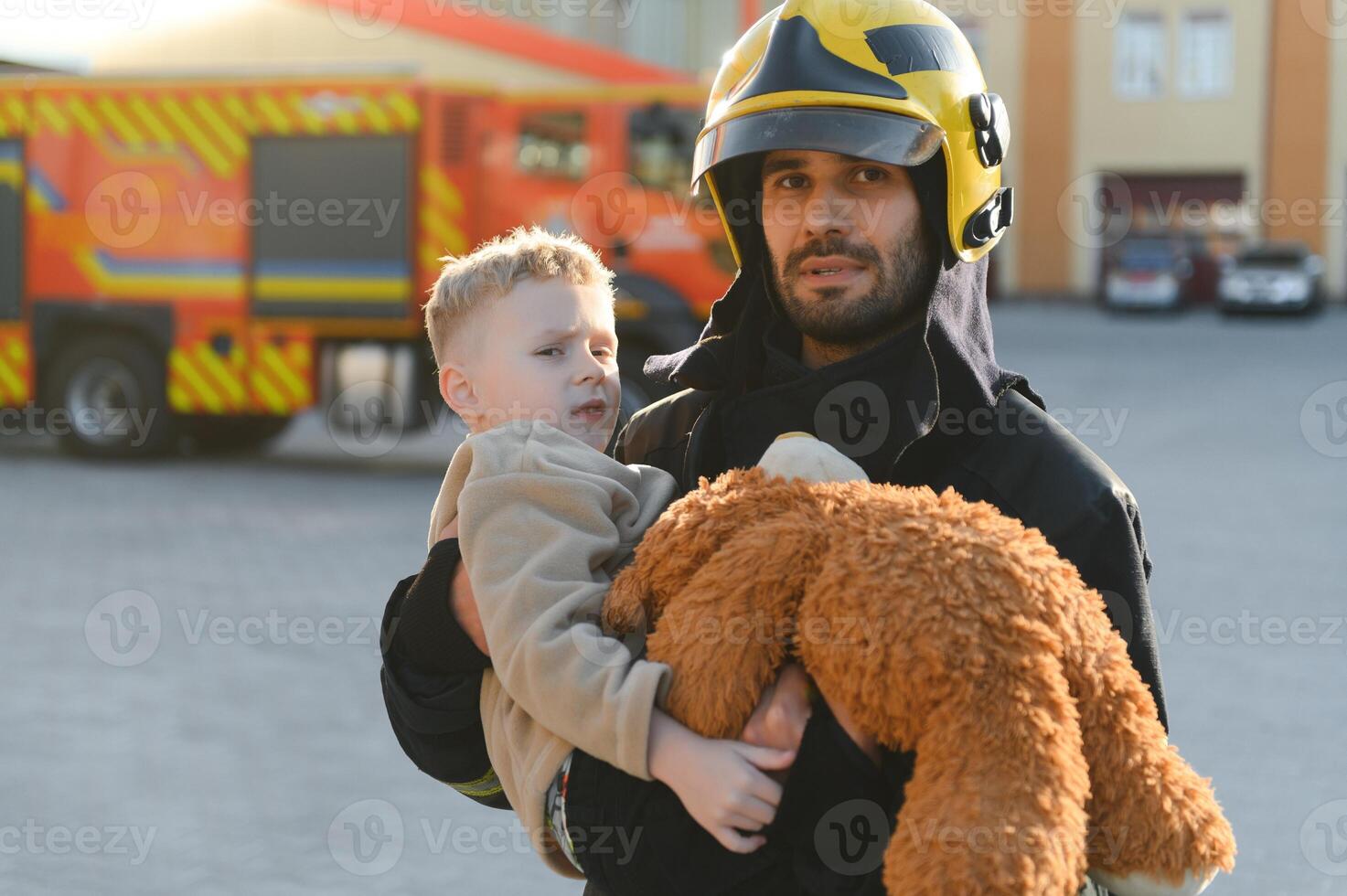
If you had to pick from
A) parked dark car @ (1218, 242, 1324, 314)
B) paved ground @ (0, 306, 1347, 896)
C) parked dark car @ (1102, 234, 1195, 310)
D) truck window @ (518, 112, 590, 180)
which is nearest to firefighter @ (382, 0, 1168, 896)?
paved ground @ (0, 306, 1347, 896)

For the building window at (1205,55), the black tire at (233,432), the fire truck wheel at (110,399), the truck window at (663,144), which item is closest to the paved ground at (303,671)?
the fire truck wheel at (110,399)

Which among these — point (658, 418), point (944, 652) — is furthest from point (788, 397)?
point (944, 652)

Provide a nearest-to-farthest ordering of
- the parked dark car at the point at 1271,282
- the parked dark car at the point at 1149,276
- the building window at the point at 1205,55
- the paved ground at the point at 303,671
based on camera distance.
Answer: the paved ground at the point at 303,671 < the parked dark car at the point at 1271,282 < the parked dark car at the point at 1149,276 < the building window at the point at 1205,55

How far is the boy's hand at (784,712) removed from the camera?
1.68 metres

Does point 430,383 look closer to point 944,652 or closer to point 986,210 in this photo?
point 986,210

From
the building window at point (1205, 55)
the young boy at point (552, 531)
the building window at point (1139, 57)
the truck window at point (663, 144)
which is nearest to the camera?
the young boy at point (552, 531)

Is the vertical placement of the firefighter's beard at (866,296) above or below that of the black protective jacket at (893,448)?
above

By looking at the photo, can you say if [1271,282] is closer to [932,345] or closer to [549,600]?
[932,345]

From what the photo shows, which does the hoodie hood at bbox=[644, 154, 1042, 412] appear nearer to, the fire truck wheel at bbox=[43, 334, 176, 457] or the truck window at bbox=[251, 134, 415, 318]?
the truck window at bbox=[251, 134, 415, 318]

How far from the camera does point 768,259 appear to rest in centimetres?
254

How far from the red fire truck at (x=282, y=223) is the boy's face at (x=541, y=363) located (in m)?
9.51

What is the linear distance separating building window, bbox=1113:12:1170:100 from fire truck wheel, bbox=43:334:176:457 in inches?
1275

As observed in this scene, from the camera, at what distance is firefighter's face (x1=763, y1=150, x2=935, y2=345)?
230cm

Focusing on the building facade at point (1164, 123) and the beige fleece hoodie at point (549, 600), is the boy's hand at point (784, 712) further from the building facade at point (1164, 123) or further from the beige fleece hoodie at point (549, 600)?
the building facade at point (1164, 123)
